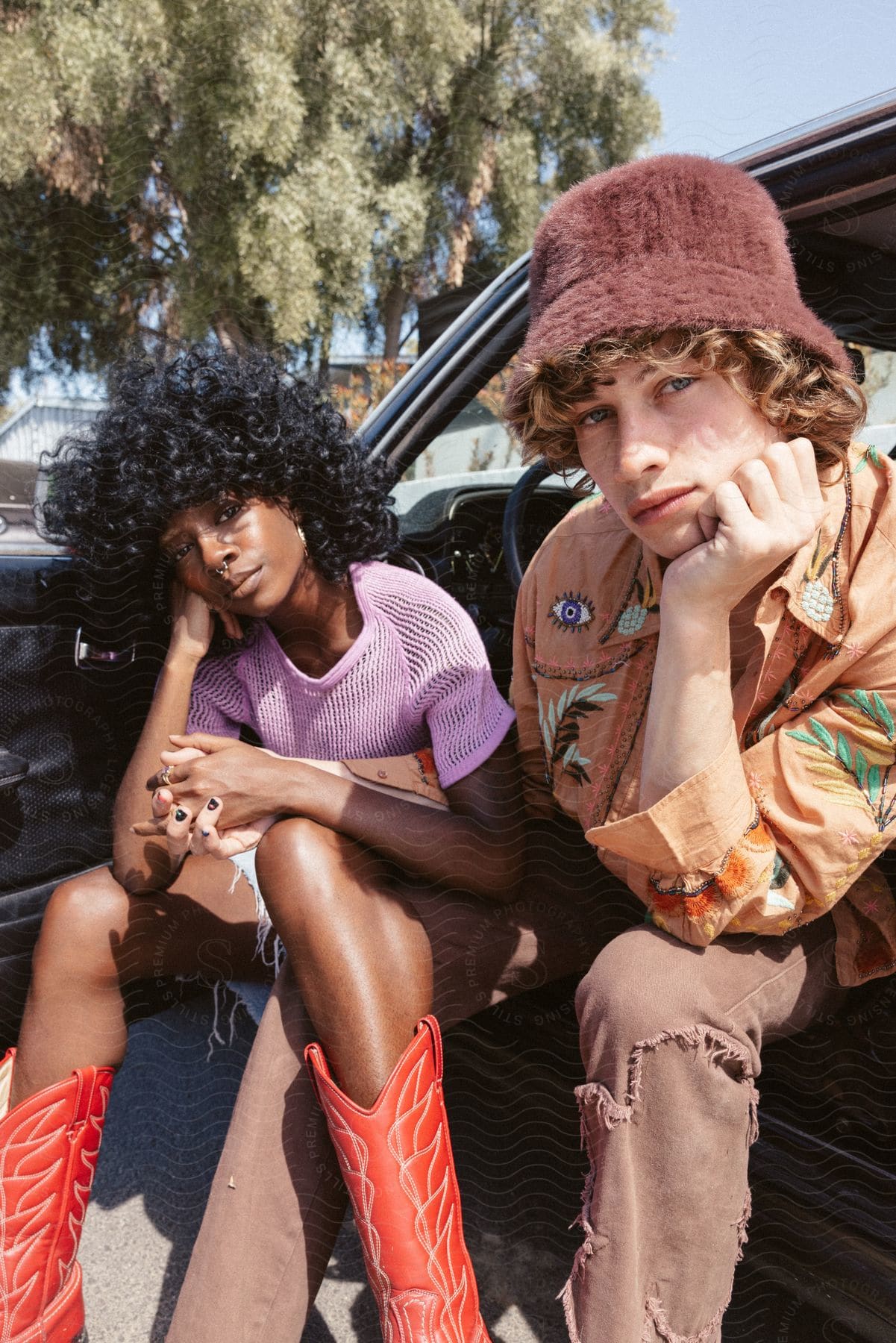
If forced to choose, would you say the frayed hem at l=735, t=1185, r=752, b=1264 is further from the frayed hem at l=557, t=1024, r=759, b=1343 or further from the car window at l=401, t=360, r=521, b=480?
the car window at l=401, t=360, r=521, b=480

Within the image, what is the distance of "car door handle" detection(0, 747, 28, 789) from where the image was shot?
1.40m

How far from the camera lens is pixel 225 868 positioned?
136 cm

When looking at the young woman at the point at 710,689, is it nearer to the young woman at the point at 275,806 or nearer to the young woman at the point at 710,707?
the young woman at the point at 710,707

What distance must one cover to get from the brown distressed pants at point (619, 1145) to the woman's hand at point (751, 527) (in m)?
0.34

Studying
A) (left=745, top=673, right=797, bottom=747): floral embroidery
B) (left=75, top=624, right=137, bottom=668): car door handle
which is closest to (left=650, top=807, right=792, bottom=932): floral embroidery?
(left=745, top=673, right=797, bottom=747): floral embroidery

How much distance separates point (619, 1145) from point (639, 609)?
57 cm

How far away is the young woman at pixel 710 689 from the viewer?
0.85 metres

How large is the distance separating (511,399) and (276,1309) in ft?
3.37

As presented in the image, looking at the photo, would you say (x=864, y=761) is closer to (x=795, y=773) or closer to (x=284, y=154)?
(x=795, y=773)

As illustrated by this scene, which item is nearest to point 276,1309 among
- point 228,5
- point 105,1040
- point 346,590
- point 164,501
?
point 105,1040

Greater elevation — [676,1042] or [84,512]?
[84,512]

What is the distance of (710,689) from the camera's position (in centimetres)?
89

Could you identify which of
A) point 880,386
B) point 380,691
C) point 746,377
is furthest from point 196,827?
point 880,386

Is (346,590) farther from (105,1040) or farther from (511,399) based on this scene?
(105,1040)
